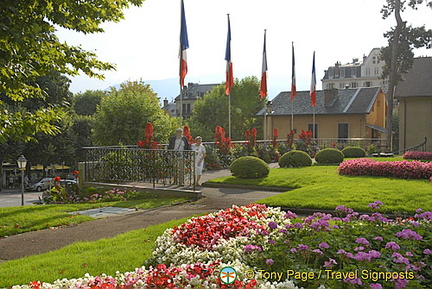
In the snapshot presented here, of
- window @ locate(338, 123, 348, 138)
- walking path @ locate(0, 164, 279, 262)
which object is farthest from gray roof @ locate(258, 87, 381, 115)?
walking path @ locate(0, 164, 279, 262)

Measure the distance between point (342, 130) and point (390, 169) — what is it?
2850 centimetres

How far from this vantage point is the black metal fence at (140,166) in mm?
13969

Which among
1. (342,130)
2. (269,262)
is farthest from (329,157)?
(342,130)

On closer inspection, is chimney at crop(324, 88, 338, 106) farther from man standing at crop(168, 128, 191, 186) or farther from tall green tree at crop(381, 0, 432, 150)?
man standing at crop(168, 128, 191, 186)

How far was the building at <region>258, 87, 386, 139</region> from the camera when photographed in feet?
141

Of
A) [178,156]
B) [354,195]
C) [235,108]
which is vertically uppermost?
[235,108]

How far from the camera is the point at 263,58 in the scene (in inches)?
1122

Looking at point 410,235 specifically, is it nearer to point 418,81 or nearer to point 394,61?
point 394,61

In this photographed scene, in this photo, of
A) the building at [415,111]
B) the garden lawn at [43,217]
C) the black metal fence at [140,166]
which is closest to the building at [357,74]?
the building at [415,111]

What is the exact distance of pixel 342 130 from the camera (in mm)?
43719

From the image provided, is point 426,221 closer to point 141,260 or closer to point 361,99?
point 141,260

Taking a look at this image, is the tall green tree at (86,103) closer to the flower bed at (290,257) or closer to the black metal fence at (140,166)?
the black metal fence at (140,166)

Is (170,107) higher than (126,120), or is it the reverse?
(170,107)

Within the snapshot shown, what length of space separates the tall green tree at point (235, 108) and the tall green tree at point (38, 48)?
58.5 meters
